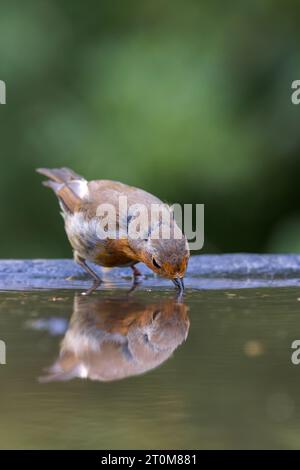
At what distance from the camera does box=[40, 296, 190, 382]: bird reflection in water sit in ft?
9.57

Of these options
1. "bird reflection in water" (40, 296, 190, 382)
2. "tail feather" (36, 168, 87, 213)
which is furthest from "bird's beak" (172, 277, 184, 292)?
"tail feather" (36, 168, 87, 213)

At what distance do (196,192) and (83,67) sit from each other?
1371mm

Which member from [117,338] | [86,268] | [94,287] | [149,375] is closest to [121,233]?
Result: [94,287]

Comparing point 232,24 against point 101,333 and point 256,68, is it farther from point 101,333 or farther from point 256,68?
point 101,333

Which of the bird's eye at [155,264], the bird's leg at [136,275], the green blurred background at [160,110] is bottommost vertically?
the bird's eye at [155,264]

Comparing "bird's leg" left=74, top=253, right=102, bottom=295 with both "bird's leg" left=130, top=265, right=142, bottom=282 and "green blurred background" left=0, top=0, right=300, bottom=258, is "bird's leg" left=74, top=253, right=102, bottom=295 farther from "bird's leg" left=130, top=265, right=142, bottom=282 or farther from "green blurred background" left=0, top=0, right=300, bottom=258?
"green blurred background" left=0, top=0, right=300, bottom=258

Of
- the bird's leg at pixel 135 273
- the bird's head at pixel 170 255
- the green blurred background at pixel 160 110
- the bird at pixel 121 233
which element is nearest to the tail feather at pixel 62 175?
the bird at pixel 121 233

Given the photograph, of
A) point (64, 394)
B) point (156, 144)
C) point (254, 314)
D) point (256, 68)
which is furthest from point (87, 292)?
point (256, 68)

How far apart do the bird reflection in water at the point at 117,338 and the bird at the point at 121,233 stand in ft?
1.04

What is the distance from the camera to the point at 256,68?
314 inches

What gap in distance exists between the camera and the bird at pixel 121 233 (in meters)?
4.55

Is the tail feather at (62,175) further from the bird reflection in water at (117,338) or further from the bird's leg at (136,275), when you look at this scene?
the bird reflection in water at (117,338)

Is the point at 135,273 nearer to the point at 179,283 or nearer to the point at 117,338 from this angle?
the point at 179,283

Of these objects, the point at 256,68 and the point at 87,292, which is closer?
the point at 87,292
